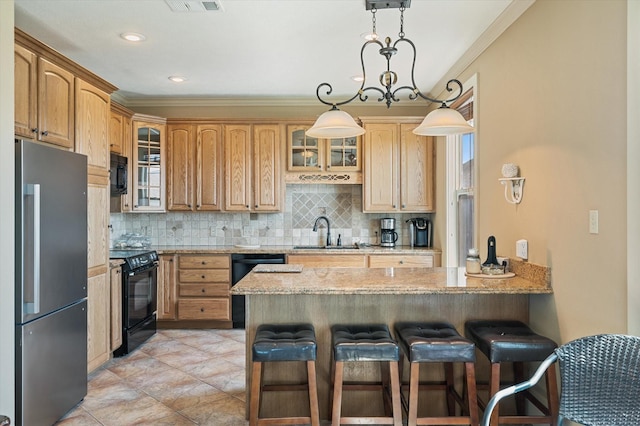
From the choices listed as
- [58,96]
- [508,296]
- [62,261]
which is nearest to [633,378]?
[508,296]

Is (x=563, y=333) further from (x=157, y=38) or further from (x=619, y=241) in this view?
(x=157, y=38)

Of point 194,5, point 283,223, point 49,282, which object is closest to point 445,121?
point 194,5

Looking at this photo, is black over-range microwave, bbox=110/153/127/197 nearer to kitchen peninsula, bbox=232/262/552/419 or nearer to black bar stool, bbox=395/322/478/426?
kitchen peninsula, bbox=232/262/552/419

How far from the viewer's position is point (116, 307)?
12.5ft

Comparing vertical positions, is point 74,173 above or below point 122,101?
below

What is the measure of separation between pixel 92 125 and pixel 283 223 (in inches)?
101

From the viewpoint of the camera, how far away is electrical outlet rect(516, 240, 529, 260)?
2.71 m

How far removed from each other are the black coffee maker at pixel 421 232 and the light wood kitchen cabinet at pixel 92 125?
3.33m

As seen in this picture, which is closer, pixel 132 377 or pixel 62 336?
pixel 62 336

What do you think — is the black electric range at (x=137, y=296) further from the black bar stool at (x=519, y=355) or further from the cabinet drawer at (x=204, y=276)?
the black bar stool at (x=519, y=355)

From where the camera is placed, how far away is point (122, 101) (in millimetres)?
5199

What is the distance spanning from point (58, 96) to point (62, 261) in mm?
1138
